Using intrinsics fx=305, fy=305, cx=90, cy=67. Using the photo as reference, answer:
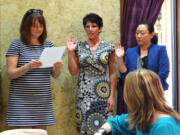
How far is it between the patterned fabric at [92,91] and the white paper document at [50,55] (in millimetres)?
348

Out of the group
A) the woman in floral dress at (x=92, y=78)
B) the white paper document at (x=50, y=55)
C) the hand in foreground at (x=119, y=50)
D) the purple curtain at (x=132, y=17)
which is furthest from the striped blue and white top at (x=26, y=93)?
the purple curtain at (x=132, y=17)

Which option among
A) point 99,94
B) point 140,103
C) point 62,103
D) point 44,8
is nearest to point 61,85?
point 62,103

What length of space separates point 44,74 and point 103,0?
1229 millimetres

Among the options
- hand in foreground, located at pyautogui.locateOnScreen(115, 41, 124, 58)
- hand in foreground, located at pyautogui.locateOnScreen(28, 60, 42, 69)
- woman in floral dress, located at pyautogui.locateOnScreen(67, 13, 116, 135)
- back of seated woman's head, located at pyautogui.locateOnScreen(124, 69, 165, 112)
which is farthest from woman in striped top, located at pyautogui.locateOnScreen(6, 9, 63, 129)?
back of seated woman's head, located at pyautogui.locateOnScreen(124, 69, 165, 112)

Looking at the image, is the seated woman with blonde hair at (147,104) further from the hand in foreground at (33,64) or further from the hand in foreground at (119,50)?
the hand in foreground at (119,50)

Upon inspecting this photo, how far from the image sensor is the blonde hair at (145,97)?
162cm

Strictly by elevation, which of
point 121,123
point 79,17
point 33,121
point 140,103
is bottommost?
point 33,121

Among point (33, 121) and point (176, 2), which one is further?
point (176, 2)

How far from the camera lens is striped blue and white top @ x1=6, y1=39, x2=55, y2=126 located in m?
2.71

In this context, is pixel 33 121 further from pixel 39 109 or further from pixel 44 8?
pixel 44 8

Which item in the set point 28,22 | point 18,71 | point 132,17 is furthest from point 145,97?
point 132,17

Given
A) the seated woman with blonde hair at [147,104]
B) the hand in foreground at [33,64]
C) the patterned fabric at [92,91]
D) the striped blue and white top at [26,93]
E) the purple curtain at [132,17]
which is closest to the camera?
the seated woman with blonde hair at [147,104]

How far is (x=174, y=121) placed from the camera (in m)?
1.60

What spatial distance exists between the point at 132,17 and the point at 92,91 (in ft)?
3.43
